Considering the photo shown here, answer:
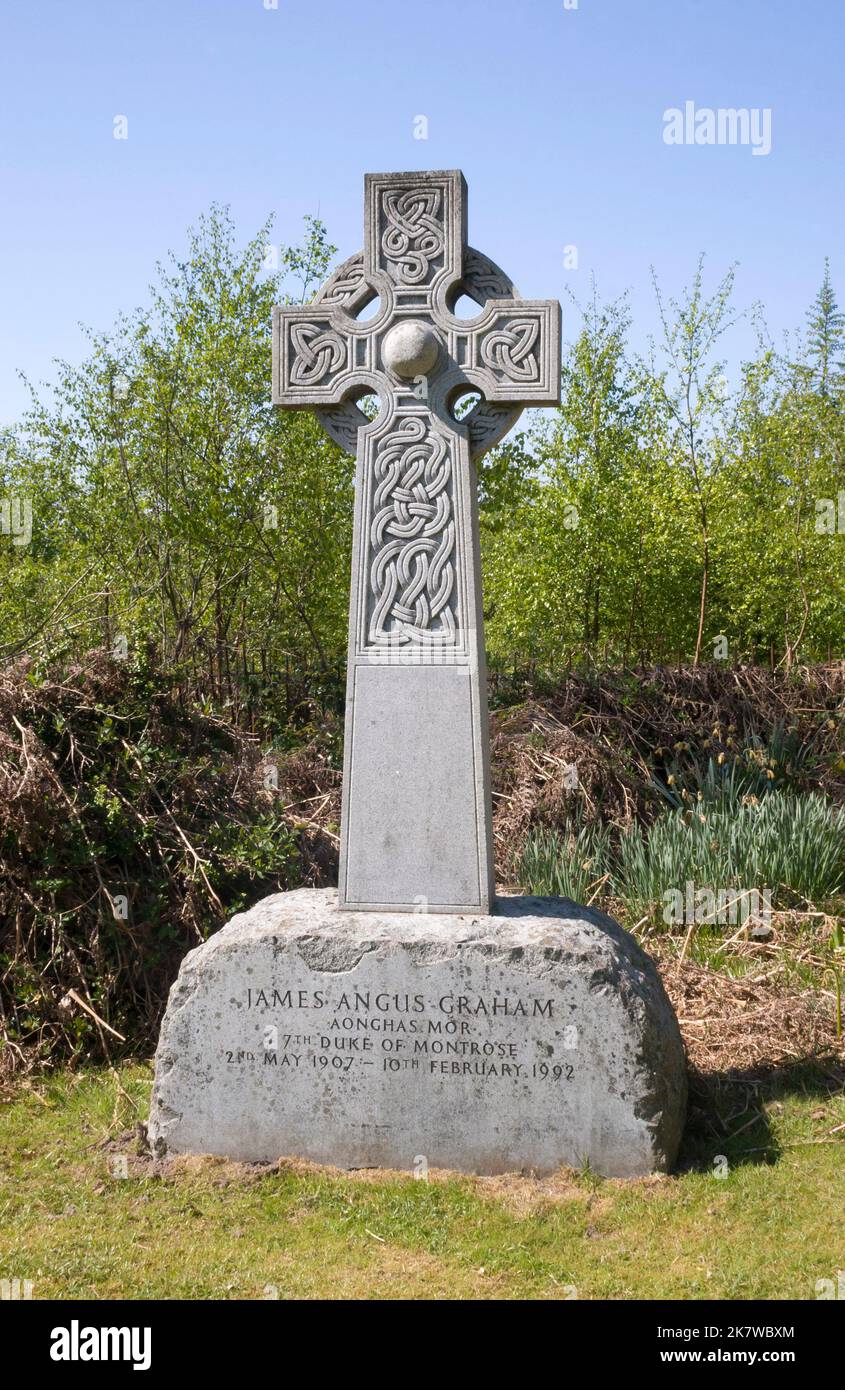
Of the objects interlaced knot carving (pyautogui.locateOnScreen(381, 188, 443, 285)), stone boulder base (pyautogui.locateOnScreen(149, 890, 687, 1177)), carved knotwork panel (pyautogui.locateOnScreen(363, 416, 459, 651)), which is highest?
interlaced knot carving (pyautogui.locateOnScreen(381, 188, 443, 285))

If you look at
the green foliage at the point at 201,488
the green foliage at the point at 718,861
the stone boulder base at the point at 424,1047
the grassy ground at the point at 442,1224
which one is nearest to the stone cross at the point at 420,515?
the stone boulder base at the point at 424,1047

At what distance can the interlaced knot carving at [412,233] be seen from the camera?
4809 millimetres

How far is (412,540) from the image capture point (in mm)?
4746

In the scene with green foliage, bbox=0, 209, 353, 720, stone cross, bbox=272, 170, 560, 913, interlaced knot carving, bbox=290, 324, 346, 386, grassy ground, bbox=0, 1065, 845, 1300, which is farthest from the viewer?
green foliage, bbox=0, 209, 353, 720

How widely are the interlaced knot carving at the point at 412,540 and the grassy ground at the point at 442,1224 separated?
2.04 m

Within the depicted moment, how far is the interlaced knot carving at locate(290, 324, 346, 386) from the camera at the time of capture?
4895 mm

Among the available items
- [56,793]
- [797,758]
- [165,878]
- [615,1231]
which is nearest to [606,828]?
[797,758]

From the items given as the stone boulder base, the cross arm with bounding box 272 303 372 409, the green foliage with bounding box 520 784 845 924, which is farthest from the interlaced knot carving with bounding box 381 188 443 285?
the green foliage with bounding box 520 784 845 924

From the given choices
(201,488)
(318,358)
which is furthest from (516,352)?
(201,488)

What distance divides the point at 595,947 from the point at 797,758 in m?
4.88

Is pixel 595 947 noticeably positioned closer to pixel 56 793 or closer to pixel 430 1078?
pixel 430 1078

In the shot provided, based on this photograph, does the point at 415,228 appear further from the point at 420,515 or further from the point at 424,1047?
the point at 424,1047

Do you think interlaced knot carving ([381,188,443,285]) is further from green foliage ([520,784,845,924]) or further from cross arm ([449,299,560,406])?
green foliage ([520,784,845,924])

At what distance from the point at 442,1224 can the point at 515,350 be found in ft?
10.4
